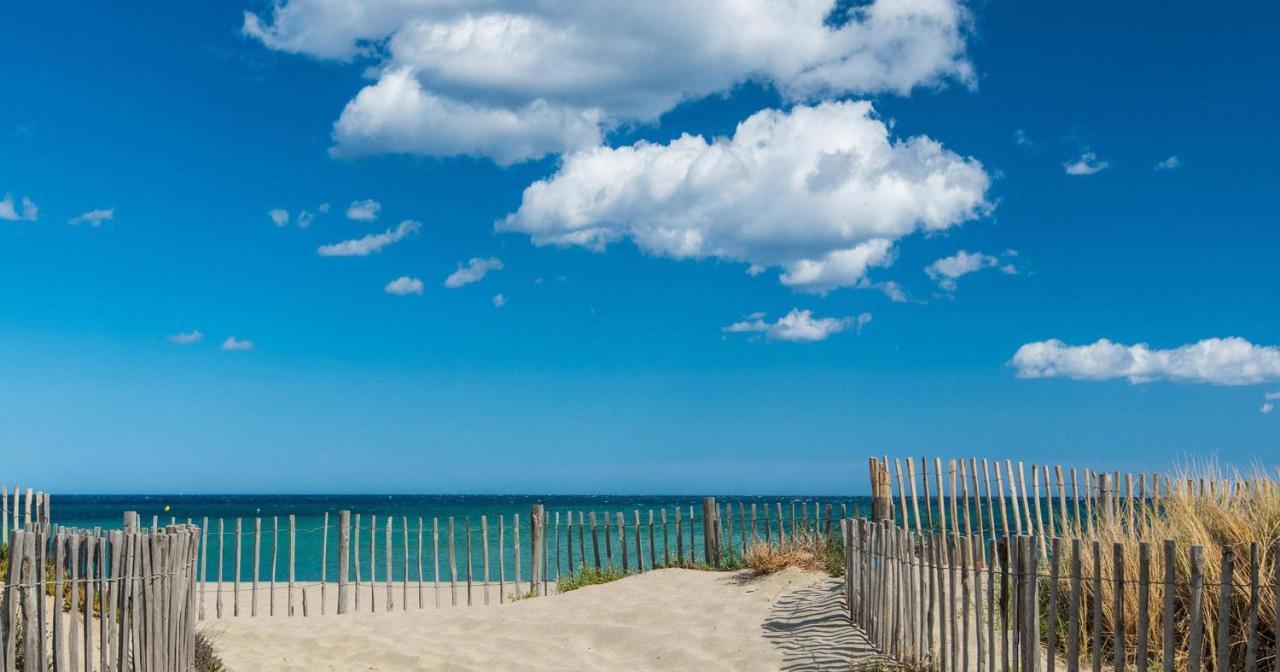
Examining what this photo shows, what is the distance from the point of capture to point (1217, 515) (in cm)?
938

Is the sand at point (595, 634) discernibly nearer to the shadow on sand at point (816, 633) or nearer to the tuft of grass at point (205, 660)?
the shadow on sand at point (816, 633)

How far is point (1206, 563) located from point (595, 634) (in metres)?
5.95

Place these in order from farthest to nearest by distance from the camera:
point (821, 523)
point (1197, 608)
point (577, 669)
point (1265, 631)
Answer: point (821, 523), point (577, 669), point (1265, 631), point (1197, 608)

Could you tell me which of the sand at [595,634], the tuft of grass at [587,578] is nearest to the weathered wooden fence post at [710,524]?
the tuft of grass at [587,578]

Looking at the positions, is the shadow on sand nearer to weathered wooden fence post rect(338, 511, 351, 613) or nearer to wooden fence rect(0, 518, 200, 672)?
wooden fence rect(0, 518, 200, 672)

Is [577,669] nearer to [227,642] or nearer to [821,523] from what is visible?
[227,642]

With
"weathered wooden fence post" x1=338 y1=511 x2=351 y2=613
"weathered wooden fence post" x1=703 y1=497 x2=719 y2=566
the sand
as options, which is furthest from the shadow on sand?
"weathered wooden fence post" x1=338 y1=511 x2=351 y2=613

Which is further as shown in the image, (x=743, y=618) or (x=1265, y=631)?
(x=743, y=618)

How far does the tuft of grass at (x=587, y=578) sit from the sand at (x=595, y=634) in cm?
141

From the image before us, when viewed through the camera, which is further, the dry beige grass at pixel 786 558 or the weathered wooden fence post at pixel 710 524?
the weathered wooden fence post at pixel 710 524

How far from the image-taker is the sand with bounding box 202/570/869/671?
10.1 meters

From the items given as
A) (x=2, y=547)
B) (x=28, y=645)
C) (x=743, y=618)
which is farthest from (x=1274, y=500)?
(x=2, y=547)

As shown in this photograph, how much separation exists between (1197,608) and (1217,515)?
3.80 metres

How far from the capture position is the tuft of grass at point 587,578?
15250 mm
